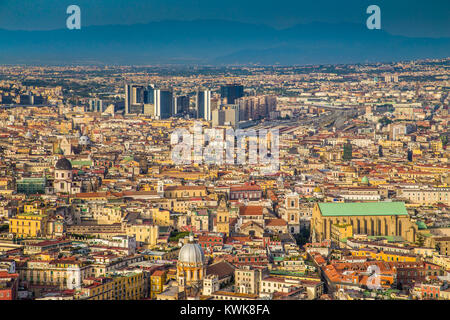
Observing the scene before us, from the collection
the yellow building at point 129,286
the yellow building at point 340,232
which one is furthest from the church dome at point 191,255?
the yellow building at point 340,232

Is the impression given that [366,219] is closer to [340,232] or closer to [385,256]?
[340,232]

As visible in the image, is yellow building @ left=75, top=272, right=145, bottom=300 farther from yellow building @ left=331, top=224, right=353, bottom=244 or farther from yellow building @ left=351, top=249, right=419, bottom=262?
yellow building @ left=331, top=224, right=353, bottom=244

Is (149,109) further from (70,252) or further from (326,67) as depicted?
(70,252)

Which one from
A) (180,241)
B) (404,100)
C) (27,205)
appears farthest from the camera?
(404,100)

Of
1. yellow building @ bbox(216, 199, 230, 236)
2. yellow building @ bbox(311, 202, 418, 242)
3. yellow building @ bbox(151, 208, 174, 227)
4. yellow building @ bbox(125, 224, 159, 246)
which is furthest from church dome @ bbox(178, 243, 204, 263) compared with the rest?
yellow building @ bbox(151, 208, 174, 227)

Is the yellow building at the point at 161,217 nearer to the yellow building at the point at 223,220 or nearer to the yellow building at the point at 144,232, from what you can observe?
the yellow building at the point at 223,220
